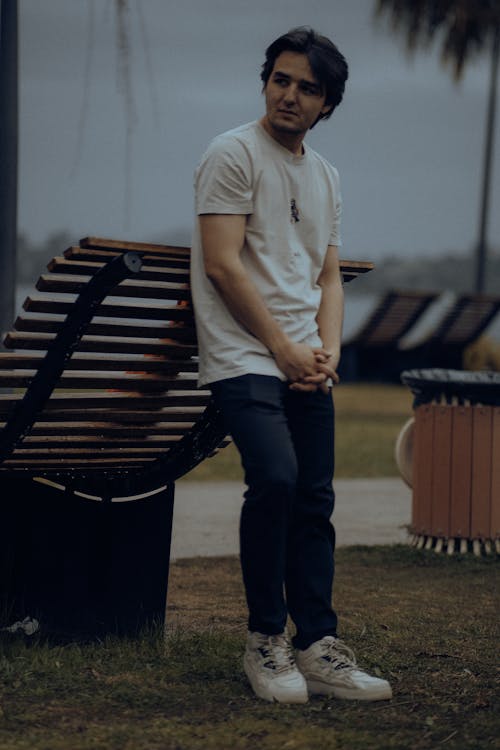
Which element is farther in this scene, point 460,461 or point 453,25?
point 453,25

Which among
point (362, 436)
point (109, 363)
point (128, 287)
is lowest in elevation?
point (362, 436)

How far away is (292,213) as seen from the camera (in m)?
3.99

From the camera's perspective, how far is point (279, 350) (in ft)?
12.7

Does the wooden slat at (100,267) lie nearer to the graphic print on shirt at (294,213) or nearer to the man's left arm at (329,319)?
the graphic print on shirt at (294,213)

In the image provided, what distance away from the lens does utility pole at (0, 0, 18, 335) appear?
5641 millimetres

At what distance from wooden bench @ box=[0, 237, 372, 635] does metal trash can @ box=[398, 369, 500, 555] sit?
258 centimetres

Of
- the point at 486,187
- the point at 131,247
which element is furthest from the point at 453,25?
the point at 131,247

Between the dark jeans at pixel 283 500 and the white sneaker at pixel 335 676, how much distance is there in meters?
0.04

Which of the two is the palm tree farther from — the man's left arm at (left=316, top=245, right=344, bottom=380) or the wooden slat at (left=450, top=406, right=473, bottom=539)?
the man's left arm at (left=316, top=245, right=344, bottom=380)

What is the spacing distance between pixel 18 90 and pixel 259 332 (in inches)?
95.1

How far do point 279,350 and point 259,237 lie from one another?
33cm

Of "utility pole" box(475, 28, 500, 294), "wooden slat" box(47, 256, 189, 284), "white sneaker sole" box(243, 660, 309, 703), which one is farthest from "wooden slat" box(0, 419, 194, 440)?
"utility pole" box(475, 28, 500, 294)

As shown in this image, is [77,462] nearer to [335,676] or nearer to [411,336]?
[335,676]

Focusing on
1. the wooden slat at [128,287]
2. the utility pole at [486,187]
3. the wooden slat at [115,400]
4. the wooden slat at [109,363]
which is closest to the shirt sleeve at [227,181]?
the wooden slat at [128,287]
